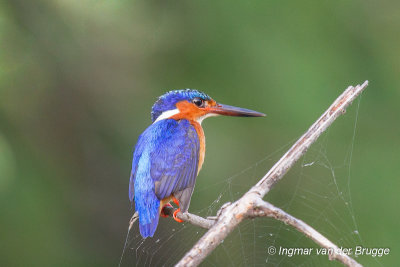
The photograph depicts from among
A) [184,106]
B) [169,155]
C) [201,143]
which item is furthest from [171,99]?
[169,155]

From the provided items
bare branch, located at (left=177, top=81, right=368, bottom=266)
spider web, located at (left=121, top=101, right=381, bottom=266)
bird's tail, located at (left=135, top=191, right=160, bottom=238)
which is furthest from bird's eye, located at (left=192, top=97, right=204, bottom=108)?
bare branch, located at (left=177, top=81, right=368, bottom=266)

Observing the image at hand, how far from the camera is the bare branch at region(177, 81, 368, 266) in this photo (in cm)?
150

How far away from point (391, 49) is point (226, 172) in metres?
1.15

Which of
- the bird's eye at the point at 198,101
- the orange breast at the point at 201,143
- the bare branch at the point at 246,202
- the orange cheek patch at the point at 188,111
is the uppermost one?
the bird's eye at the point at 198,101

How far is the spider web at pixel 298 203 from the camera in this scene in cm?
300

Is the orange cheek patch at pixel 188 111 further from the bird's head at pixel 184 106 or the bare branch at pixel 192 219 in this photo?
the bare branch at pixel 192 219

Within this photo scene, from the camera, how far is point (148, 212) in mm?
2229

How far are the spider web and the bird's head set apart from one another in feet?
1.49

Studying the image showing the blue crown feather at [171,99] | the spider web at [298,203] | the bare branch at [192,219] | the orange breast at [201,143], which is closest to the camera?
the bare branch at [192,219]

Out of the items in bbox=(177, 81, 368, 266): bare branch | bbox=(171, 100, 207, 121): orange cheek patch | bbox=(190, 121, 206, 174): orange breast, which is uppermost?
bbox=(171, 100, 207, 121): orange cheek patch

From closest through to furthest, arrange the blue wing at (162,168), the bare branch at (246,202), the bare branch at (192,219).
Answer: the bare branch at (246,202) < the bare branch at (192,219) < the blue wing at (162,168)

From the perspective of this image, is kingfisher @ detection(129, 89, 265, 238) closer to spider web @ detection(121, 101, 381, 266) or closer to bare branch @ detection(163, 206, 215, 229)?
bare branch @ detection(163, 206, 215, 229)

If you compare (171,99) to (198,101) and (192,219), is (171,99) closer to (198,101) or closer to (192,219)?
(198,101)

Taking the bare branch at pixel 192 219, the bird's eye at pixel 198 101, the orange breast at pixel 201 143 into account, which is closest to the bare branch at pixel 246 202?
the bare branch at pixel 192 219
